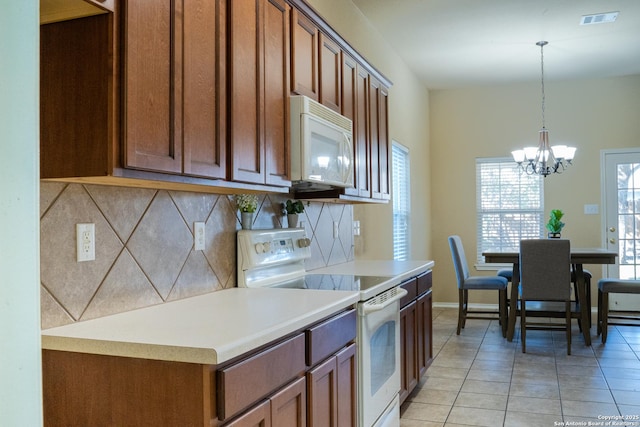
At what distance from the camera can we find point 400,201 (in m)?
5.73

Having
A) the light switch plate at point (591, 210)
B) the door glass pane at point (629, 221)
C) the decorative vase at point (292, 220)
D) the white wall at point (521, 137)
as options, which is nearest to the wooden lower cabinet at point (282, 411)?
the decorative vase at point (292, 220)

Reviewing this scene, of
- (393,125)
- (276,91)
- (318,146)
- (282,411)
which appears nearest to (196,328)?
(282,411)

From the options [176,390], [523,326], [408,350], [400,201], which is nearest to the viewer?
[176,390]

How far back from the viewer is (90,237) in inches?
63.9

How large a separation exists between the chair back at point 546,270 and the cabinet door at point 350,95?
220cm

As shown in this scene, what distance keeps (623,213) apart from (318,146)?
5308 mm

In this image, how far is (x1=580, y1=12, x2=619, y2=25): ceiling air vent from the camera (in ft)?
14.5

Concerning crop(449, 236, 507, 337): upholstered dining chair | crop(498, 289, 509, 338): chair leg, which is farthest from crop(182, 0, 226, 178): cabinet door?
crop(498, 289, 509, 338): chair leg

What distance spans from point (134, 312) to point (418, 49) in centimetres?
445

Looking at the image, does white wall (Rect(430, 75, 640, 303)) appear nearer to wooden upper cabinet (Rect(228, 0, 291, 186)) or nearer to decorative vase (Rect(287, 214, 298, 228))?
decorative vase (Rect(287, 214, 298, 228))

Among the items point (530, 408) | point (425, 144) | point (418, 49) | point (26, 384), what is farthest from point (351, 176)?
point (425, 144)

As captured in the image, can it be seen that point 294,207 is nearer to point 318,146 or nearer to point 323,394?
point 318,146

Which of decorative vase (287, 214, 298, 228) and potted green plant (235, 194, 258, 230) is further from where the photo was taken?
decorative vase (287, 214, 298, 228)

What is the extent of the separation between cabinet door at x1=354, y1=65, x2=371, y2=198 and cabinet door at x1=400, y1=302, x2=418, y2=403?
77cm
